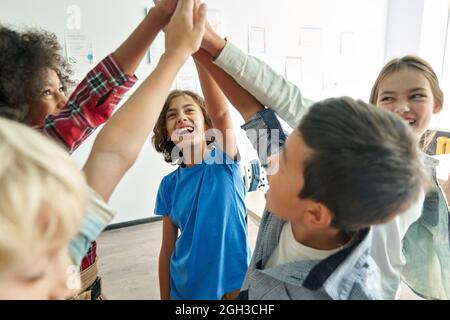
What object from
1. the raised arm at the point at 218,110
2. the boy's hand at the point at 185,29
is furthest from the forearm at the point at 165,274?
the boy's hand at the point at 185,29

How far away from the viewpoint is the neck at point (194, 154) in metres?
1.14

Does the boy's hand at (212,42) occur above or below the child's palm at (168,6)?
below

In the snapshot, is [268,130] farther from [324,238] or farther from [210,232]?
[210,232]

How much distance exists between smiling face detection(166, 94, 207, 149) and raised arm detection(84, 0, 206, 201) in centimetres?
61

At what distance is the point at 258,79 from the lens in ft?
2.35

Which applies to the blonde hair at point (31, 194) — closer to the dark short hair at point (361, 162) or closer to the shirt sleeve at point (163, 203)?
the dark short hair at point (361, 162)

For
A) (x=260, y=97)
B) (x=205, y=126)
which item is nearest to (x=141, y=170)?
(x=205, y=126)

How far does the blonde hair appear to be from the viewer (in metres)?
0.35

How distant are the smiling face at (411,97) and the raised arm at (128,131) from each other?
0.61 metres

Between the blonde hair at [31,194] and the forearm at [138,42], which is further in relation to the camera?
the forearm at [138,42]

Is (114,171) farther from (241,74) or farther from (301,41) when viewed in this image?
(301,41)

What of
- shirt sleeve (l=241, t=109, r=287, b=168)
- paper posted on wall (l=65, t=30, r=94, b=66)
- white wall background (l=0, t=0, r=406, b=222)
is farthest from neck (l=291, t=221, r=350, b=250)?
paper posted on wall (l=65, t=30, r=94, b=66)

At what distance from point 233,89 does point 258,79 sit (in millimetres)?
78

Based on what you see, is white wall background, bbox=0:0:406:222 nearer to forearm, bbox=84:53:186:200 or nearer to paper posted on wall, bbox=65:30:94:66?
paper posted on wall, bbox=65:30:94:66
